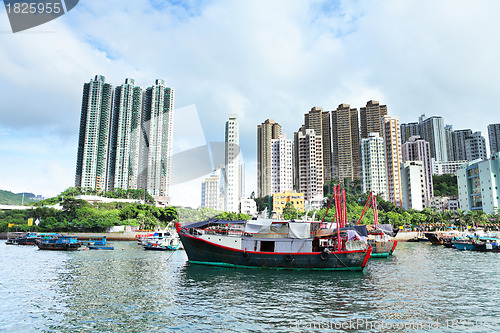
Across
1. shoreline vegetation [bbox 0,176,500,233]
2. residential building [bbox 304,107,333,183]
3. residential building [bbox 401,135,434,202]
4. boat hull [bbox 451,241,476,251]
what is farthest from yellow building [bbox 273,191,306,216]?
residential building [bbox 401,135,434,202]

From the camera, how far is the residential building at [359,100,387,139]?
14025 cm

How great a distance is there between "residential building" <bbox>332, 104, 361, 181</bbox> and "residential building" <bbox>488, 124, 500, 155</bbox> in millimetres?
78593

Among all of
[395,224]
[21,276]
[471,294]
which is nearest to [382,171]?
[395,224]

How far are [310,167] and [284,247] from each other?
98638mm

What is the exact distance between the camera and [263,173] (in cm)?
15038

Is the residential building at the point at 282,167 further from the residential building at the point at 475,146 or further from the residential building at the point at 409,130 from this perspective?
the residential building at the point at 475,146

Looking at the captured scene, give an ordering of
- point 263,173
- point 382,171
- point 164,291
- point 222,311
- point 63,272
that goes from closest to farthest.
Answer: point 222,311 < point 164,291 < point 63,272 < point 382,171 < point 263,173

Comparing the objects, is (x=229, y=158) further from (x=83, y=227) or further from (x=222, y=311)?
(x=222, y=311)

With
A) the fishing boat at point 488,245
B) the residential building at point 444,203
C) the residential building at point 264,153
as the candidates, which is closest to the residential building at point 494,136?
the residential building at point 444,203

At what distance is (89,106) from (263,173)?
74.8 metres

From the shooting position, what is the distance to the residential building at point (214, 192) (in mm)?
136375

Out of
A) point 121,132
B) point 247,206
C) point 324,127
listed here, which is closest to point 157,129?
point 121,132

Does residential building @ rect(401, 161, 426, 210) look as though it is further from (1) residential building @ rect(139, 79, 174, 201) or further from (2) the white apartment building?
(1) residential building @ rect(139, 79, 174, 201)

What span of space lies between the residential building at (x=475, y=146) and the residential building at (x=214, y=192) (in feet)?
404
